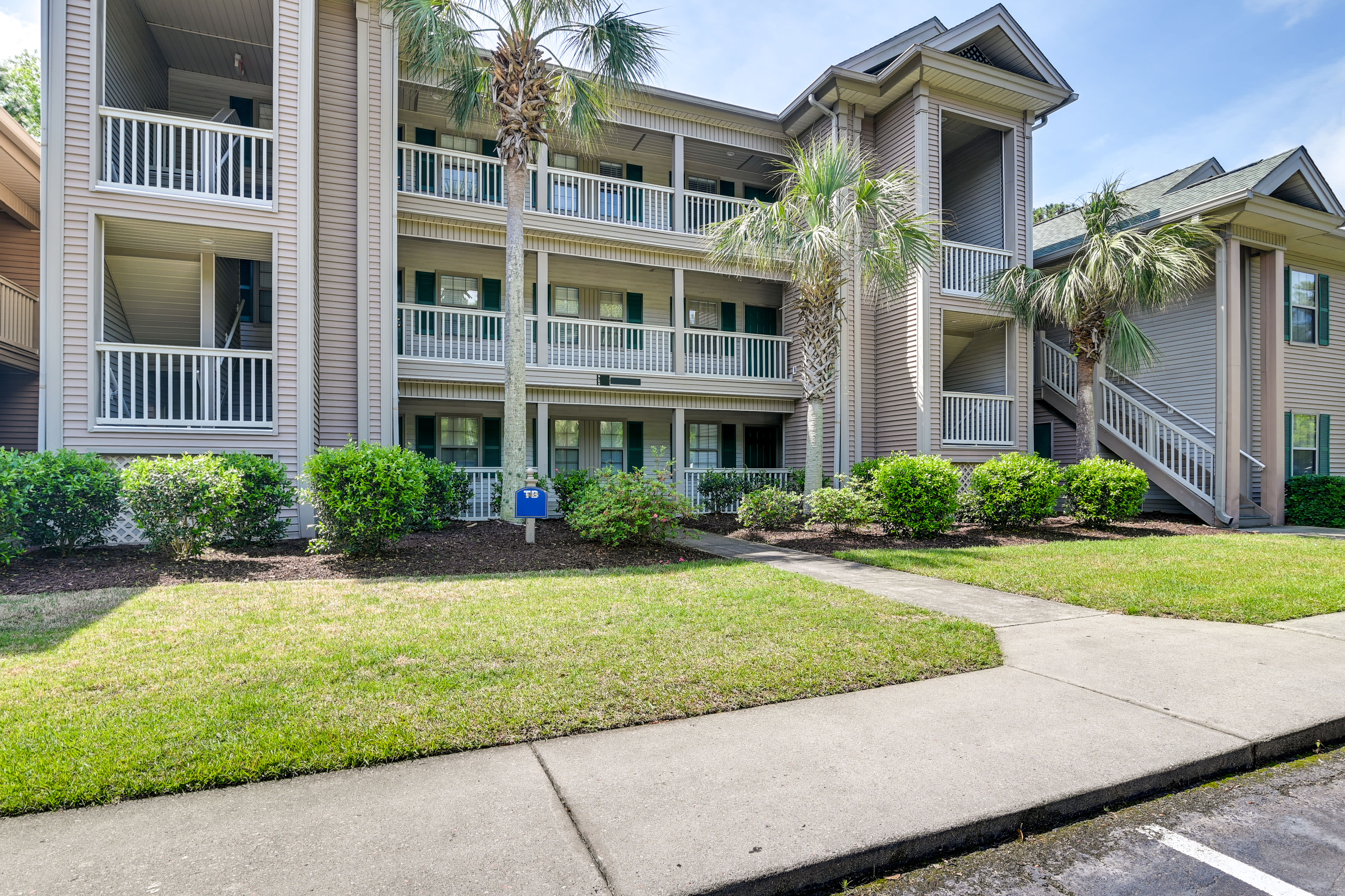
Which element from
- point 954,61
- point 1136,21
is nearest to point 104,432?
point 954,61

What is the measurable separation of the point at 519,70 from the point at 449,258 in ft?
16.1

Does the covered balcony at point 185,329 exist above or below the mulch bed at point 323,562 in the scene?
above

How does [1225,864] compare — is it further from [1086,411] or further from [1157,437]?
[1157,437]

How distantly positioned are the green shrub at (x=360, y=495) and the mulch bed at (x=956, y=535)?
18.0 feet

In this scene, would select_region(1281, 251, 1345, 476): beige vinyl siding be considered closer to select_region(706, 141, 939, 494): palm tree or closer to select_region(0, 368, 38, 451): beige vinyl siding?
select_region(706, 141, 939, 494): palm tree

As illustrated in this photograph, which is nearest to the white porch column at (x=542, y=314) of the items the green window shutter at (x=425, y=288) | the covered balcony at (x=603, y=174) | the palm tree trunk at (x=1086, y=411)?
the covered balcony at (x=603, y=174)

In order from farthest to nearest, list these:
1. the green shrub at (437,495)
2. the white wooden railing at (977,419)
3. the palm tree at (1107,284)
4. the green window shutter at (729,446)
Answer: the green window shutter at (729,446) → the white wooden railing at (977,419) → the palm tree at (1107,284) → the green shrub at (437,495)

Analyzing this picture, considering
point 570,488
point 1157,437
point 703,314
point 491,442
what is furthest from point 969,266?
point 491,442

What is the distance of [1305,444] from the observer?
15.8 m

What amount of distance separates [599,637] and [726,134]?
13454 millimetres

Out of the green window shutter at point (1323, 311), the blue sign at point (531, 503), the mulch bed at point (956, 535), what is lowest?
the mulch bed at point (956, 535)

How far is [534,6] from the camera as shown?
402 inches

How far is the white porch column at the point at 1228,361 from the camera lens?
13.5 m

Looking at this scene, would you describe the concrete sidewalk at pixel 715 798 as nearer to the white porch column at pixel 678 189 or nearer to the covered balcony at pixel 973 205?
the covered balcony at pixel 973 205
